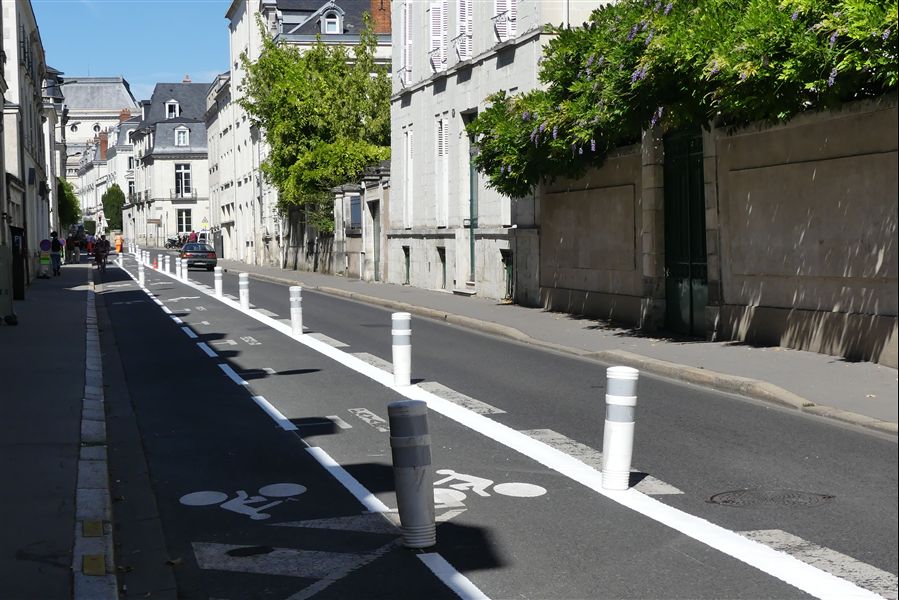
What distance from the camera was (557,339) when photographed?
19.2 metres

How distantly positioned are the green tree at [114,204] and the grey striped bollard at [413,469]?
14943cm

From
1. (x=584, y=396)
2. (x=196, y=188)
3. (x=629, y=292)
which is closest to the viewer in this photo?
(x=584, y=396)

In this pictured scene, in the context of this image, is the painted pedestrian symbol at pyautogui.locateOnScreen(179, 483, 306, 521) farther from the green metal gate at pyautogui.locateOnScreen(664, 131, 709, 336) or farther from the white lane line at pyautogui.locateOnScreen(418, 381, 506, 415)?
the green metal gate at pyautogui.locateOnScreen(664, 131, 709, 336)

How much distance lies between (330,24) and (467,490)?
2261 inches

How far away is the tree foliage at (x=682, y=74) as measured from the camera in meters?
12.6

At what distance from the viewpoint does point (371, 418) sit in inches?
449

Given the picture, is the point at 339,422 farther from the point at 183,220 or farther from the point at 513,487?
the point at 183,220

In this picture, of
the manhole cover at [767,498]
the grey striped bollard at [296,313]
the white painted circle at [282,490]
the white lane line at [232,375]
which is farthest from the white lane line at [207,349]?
the manhole cover at [767,498]

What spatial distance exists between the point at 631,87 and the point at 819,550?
10.7 m

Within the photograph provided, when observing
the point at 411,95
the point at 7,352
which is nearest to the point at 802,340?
the point at 7,352

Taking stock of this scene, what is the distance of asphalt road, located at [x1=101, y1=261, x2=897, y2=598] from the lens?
19.5 feet

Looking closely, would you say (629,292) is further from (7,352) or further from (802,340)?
(7,352)

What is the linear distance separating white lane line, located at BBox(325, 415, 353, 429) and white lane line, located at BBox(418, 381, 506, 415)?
1.37 m

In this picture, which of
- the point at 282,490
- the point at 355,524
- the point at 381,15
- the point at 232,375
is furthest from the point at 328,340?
the point at 381,15
